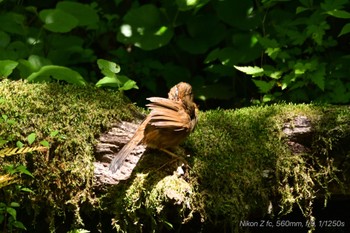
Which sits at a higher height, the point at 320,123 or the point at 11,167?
the point at 320,123

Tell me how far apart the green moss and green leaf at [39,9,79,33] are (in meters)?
0.86

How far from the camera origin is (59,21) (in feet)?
12.1

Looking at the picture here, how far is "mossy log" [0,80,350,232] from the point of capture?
2.49 meters

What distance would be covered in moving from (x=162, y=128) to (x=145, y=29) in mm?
1942

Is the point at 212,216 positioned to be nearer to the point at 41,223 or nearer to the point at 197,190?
the point at 197,190

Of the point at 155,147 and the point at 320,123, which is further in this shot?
the point at 320,123

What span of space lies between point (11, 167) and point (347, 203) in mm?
1907

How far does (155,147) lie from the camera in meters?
2.57

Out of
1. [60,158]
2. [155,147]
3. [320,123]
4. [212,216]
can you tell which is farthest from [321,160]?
[60,158]

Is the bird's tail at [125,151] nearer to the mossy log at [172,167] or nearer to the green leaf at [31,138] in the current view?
the mossy log at [172,167]

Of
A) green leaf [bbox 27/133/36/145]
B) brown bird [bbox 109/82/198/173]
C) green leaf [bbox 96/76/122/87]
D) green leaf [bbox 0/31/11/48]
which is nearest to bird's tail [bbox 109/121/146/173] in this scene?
brown bird [bbox 109/82/198/173]

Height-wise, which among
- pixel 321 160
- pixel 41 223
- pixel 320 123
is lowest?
pixel 41 223

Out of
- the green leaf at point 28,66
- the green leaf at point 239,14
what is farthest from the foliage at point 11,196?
the green leaf at point 239,14

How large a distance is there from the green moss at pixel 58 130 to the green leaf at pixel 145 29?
1.30 metres
